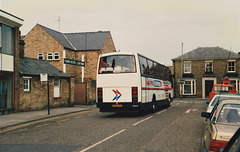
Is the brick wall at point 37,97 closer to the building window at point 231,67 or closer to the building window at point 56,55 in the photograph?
the building window at point 56,55

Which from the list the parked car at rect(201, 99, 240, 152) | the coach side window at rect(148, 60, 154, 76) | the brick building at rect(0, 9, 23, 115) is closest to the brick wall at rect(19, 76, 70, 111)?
the brick building at rect(0, 9, 23, 115)

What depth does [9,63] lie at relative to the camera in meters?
17.2

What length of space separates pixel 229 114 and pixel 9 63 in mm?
15666

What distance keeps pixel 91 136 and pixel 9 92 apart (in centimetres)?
1095

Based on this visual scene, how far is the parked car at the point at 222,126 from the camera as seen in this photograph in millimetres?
3855

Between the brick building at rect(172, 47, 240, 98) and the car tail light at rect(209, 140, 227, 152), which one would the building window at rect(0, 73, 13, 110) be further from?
the brick building at rect(172, 47, 240, 98)

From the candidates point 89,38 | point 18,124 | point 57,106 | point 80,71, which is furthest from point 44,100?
point 89,38

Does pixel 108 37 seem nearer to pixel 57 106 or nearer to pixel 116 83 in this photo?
pixel 57 106

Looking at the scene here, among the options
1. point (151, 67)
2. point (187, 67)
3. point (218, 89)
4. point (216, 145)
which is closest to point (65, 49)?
point (151, 67)

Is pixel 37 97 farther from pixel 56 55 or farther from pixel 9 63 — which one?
pixel 56 55

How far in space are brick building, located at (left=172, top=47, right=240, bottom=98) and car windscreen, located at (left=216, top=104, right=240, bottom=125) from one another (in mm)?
40560

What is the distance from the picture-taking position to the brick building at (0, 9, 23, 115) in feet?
54.8

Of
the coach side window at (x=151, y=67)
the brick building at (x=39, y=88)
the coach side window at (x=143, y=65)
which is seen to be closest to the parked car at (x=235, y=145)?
the coach side window at (x=143, y=65)

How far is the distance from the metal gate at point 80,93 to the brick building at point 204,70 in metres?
23.7
